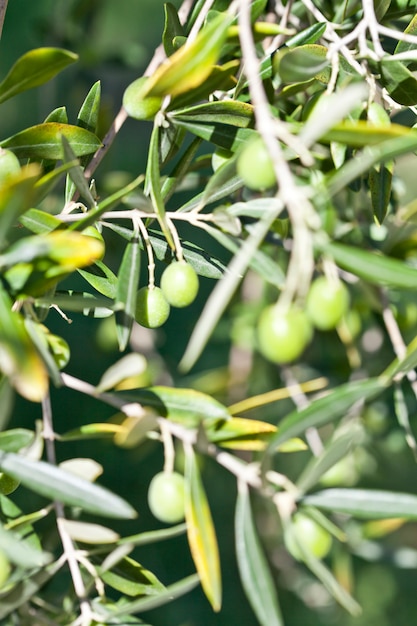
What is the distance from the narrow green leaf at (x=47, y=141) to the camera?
67 centimetres

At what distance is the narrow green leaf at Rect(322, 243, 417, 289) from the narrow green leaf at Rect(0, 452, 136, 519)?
0.25 m

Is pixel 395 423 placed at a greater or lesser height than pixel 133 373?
lesser

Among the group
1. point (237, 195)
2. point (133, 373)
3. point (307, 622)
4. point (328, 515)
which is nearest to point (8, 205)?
point (133, 373)

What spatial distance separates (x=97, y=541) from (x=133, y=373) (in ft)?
0.55

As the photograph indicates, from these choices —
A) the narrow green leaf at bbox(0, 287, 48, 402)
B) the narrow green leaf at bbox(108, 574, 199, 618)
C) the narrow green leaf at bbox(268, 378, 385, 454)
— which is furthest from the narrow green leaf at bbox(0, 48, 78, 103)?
the narrow green leaf at bbox(108, 574, 199, 618)

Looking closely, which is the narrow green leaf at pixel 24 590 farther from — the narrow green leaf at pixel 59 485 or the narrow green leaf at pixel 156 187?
the narrow green leaf at pixel 156 187

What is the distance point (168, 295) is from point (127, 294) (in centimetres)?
4

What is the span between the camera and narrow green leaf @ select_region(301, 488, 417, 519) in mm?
577

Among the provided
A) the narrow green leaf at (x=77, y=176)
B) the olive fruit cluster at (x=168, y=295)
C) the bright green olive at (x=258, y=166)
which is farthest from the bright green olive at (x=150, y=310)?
the bright green olive at (x=258, y=166)

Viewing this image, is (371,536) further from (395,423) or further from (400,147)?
(400,147)

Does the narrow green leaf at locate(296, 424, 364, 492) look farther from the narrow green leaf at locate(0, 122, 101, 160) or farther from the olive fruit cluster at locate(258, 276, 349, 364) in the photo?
the narrow green leaf at locate(0, 122, 101, 160)

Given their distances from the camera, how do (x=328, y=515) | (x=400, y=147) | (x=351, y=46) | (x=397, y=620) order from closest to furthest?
(x=400, y=147), (x=351, y=46), (x=328, y=515), (x=397, y=620)

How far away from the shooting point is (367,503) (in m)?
0.60

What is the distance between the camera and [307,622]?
207 centimetres
